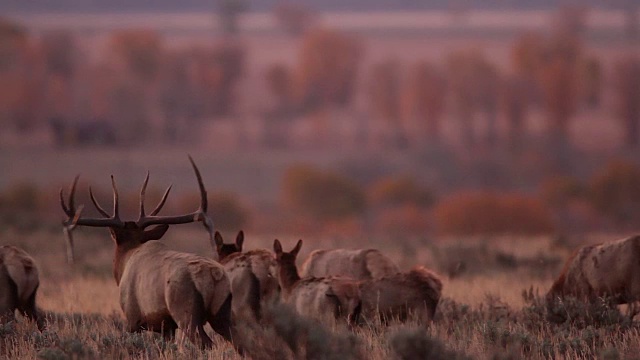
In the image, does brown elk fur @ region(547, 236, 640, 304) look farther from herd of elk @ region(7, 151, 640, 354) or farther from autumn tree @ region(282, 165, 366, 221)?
autumn tree @ region(282, 165, 366, 221)

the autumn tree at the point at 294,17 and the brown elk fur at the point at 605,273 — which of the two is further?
the autumn tree at the point at 294,17

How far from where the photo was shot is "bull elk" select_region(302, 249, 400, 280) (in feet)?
50.0

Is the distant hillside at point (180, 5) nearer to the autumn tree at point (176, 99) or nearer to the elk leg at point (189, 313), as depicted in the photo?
the autumn tree at point (176, 99)

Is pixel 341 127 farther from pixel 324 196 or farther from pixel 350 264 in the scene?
pixel 350 264

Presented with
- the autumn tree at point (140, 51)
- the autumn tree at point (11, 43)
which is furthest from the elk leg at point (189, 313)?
the autumn tree at point (11, 43)

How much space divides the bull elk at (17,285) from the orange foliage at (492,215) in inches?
2339

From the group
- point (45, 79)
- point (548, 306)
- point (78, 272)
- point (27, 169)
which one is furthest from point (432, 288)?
point (45, 79)

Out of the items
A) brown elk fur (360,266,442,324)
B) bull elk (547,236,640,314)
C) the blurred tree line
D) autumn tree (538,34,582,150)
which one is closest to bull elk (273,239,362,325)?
brown elk fur (360,266,442,324)

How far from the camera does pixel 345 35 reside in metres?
115

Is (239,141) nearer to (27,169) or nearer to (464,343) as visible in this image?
(27,169)

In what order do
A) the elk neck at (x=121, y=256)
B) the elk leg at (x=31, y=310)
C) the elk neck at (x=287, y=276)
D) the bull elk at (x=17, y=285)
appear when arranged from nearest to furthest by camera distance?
the elk neck at (x=121, y=256), the bull elk at (x=17, y=285), the elk leg at (x=31, y=310), the elk neck at (x=287, y=276)

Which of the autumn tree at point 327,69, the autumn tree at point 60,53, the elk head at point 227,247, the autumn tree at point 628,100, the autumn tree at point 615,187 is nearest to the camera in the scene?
the elk head at point 227,247

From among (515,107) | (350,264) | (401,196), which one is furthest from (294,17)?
(350,264)

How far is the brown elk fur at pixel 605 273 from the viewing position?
13242 millimetres
